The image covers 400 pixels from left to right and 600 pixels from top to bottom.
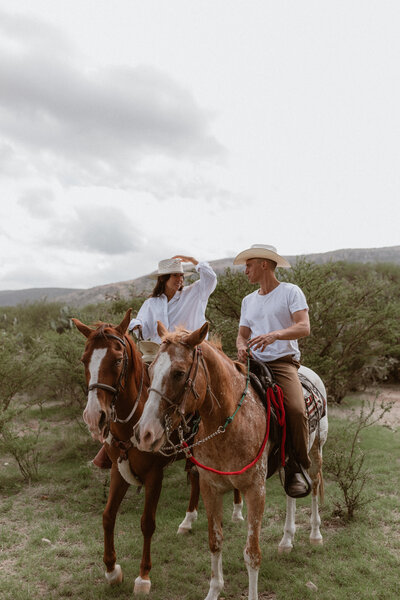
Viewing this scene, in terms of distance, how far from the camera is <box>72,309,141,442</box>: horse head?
9.88 ft

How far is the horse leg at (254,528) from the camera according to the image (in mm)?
3225

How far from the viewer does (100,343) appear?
327 centimetres

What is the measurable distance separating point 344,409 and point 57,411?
8.73 metres

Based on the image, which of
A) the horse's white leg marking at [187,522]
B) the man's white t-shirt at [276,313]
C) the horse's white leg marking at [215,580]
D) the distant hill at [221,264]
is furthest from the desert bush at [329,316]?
the distant hill at [221,264]

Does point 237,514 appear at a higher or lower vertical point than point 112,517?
lower

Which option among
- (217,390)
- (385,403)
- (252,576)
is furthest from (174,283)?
(385,403)

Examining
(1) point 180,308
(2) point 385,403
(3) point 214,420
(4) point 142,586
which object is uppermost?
(1) point 180,308

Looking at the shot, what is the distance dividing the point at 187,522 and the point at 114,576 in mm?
1383

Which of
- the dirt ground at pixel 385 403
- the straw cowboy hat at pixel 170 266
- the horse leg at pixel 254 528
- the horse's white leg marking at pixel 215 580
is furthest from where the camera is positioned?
the dirt ground at pixel 385 403

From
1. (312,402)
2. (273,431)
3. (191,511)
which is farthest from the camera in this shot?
(191,511)

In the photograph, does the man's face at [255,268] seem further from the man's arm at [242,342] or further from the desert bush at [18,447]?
the desert bush at [18,447]

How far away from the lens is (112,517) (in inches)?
147

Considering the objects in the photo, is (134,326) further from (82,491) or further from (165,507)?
(82,491)

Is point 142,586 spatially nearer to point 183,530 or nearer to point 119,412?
point 183,530
